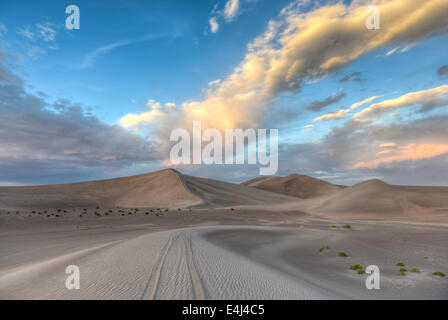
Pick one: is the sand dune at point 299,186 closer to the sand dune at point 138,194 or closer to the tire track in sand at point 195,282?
the sand dune at point 138,194

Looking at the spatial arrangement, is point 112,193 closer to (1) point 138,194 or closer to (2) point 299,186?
(1) point 138,194

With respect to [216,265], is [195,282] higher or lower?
higher

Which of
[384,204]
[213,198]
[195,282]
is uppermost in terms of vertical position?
[195,282]

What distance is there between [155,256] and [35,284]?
2925 mm

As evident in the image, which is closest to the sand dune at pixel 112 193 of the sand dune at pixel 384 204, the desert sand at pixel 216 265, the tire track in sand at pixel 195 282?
the sand dune at pixel 384 204

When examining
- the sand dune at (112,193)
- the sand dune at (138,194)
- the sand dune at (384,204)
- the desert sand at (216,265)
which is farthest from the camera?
the sand dune at (138,194)

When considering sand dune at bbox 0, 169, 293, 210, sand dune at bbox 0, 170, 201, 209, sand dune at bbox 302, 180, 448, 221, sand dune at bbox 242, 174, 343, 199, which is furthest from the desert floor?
sand dune at bbox 242, 174, 343, 199

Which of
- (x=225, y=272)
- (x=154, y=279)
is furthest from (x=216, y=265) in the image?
(x=154, y=279)

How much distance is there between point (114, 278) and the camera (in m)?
5.48

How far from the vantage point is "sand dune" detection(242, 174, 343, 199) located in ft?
457

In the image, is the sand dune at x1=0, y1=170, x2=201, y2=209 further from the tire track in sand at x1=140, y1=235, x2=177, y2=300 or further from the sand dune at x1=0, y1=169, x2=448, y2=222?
the tire track in sand at x1=140, y1=235, x2=177, y2=300

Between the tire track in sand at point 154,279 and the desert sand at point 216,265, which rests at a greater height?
the tire track in sand at point 154,279

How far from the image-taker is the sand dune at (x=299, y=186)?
139275 mm

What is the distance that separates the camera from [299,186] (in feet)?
488
